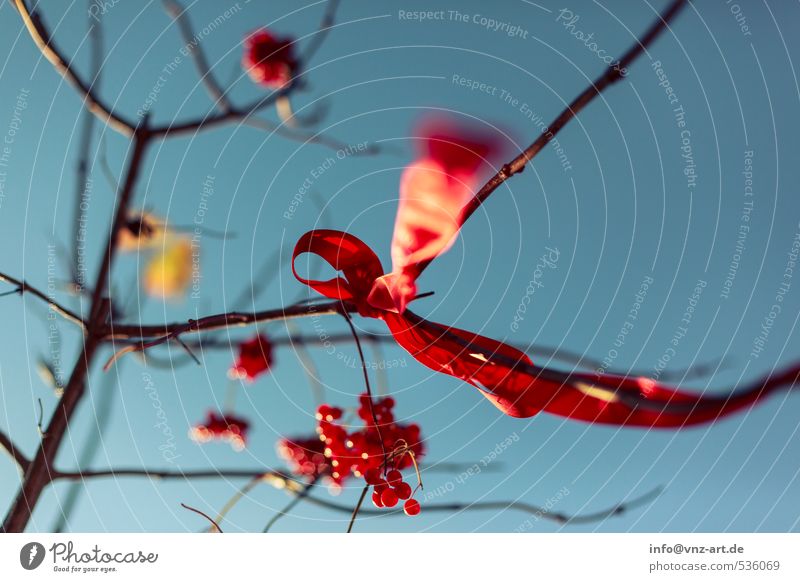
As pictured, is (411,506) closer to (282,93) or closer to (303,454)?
(303,454)

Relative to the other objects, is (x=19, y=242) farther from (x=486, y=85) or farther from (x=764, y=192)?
(x=764, y=192)

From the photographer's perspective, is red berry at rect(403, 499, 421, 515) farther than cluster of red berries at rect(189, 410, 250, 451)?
No

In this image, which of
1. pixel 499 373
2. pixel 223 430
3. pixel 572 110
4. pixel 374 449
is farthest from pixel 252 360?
pixel 572 110

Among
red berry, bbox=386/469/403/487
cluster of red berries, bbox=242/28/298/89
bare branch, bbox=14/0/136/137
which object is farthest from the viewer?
cluster of red berries, bbox=242/28/298/89

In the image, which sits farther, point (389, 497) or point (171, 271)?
point (171, 271)

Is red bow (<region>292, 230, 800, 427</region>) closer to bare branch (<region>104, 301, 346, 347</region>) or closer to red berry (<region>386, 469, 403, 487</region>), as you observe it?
bare branch (<region>104, 301, 346, 347</region>)

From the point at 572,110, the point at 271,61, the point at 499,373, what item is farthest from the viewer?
the point at 271,61

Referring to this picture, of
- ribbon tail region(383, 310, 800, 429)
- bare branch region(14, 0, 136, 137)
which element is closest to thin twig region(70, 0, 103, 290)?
bare branch region(14, 0, 136, 137)

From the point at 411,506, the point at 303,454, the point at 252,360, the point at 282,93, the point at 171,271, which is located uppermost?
the point at 282,93
